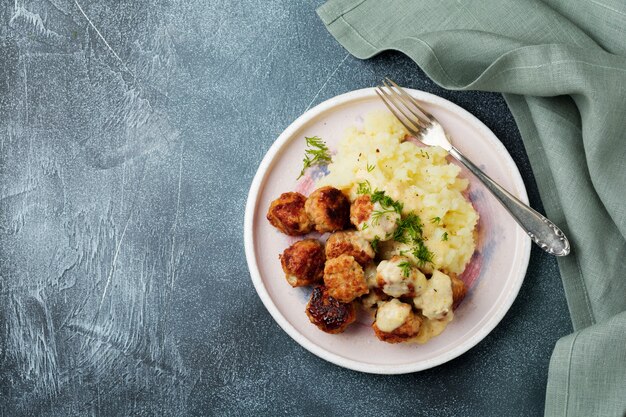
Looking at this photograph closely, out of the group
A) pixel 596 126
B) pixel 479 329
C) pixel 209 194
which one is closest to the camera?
pixel 596 126

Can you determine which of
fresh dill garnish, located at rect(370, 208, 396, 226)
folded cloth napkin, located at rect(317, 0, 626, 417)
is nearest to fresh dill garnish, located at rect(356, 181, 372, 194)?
fresh dill garnish, located at rect(370, 208, 396, 226)

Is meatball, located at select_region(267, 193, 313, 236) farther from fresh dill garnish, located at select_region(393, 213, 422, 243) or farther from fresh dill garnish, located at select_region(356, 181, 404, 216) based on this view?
fresh dill garnish, located at select_region(393, 213, 422, 243)

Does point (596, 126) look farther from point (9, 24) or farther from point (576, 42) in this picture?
point (9, 24)

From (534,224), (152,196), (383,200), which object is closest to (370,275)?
(383,200)

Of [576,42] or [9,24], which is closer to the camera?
[576,42]

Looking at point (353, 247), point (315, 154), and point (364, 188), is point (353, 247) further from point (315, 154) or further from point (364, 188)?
point (315, 154)

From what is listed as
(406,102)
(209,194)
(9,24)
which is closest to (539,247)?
(406,102)

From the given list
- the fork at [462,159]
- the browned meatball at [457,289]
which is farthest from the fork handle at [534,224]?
the browned meatball at [457,289]
